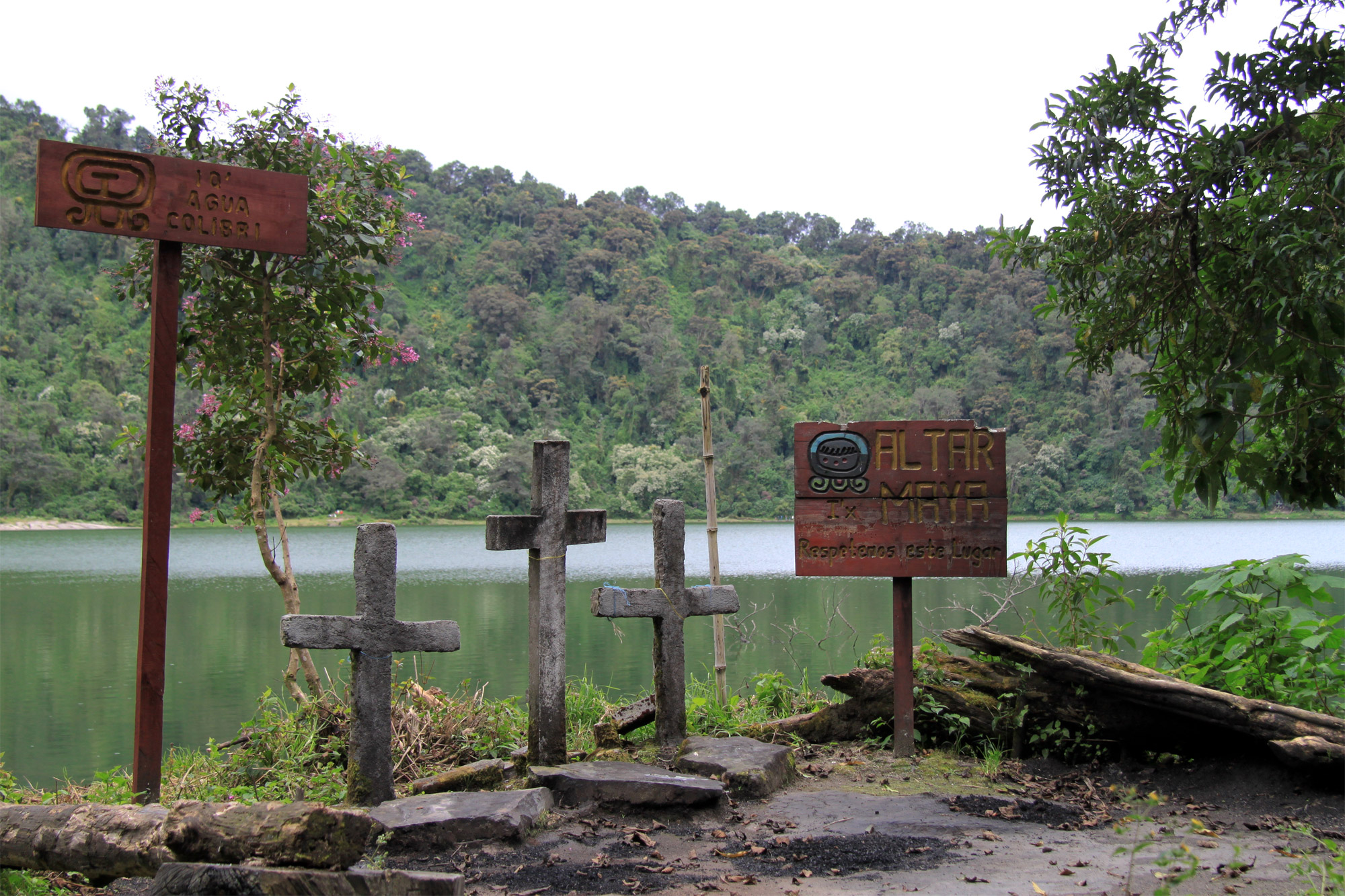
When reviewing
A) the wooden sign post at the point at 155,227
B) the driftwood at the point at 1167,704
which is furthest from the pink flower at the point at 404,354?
the driftwood at the point at 1167,704

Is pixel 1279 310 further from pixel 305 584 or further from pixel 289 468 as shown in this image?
pixel 305 584

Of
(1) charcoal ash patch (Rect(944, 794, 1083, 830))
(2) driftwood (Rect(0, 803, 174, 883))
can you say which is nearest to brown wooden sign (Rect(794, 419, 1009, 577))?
(1) charcoal ash patch (Rect(944, 794, 1083, 830))

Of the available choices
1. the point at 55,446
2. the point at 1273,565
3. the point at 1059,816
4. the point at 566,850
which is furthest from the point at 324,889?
the point at 55,446

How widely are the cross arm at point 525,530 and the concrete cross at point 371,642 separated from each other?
54cm

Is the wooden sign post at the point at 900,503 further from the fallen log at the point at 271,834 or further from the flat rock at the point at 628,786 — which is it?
the fallen log at the point at 271,834

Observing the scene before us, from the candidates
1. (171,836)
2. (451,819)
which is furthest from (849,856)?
(171,836)

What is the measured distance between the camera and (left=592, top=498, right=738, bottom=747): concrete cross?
543 centimetres

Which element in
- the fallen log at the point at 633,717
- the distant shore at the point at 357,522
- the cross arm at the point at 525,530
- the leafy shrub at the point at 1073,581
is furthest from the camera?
the distant shore at the point at 357,522

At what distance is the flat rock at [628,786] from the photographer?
14.4 ft

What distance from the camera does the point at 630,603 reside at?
17.5 ft

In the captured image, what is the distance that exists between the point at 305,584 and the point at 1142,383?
2175 cm

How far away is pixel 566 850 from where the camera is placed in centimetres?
386

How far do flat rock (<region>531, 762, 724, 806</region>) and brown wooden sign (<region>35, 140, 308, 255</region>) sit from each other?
276 centimetres

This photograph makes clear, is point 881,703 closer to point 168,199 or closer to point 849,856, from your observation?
point 849,856
